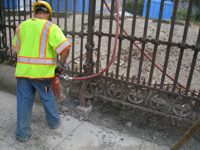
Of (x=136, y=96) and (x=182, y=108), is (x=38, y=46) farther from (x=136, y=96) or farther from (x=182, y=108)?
(x=182, y=108)

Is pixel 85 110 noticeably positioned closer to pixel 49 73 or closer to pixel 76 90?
pixel 76 90

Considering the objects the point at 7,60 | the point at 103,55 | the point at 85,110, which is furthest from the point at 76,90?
the point at 7,60

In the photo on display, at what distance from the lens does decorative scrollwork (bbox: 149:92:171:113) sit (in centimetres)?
274

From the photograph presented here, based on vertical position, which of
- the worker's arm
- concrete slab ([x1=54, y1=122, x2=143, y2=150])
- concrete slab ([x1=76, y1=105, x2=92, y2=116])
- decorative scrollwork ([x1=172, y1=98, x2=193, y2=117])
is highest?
the worker's arm

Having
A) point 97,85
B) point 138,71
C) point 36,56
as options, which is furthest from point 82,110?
point 36,56

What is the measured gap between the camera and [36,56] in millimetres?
2434

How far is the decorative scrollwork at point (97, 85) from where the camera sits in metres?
3.19

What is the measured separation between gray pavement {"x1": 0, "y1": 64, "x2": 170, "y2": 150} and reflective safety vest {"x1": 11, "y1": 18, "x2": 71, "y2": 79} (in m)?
0.98

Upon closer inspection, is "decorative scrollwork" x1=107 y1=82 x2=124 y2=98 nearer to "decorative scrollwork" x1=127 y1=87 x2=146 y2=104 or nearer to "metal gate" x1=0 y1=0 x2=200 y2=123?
"metal gate" x1=0 y1=0 x2=200 y2=123

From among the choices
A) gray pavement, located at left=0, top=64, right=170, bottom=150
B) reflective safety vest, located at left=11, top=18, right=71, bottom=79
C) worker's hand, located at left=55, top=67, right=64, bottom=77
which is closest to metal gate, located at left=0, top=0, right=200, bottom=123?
gray pavement, located at left=0, top=64, right=170, bottom=150

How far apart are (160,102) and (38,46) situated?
1.96 metres

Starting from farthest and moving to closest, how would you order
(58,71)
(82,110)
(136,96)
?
(82,110)
(136,96)
(58,71)

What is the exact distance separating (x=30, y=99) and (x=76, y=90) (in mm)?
987

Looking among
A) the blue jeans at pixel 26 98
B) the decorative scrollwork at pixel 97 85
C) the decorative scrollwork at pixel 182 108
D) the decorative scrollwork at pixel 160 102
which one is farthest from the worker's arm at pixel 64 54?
the decorative scrollwork at pixel 182 108
